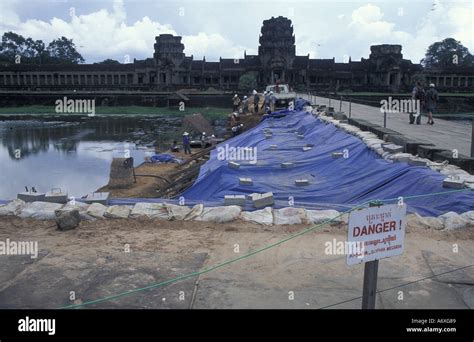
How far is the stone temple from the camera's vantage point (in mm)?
57656

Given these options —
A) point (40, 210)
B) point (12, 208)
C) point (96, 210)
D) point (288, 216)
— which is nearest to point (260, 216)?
point (288, 216)

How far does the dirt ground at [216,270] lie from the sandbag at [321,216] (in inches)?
6.9

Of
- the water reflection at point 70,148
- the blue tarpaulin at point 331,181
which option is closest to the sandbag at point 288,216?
the blue tarpaulin at point 331,181

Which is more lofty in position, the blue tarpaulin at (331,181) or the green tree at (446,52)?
the green tree at (446,52)

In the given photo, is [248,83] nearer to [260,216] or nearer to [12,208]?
[12,208]

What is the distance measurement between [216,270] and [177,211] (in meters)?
1.90

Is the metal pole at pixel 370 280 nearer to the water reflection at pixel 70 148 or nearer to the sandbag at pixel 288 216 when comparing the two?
the sandbag at pixel 288 216

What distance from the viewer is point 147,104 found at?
164ft

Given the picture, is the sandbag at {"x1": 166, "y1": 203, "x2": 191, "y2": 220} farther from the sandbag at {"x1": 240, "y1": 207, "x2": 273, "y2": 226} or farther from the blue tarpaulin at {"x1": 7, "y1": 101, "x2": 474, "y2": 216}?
the sandbag at {"x1": 240, "y1": 207, "x2": 273, "y2": 226}

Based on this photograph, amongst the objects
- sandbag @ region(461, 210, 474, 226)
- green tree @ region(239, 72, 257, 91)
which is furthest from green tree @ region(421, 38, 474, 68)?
sandbag @ region(461, 210, 474, 226)

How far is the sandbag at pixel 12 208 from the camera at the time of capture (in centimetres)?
623

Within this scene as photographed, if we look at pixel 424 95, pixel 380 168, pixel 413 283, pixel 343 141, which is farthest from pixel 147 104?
pixel 413 283

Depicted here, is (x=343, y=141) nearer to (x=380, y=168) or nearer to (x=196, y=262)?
(x=380, y=168)
